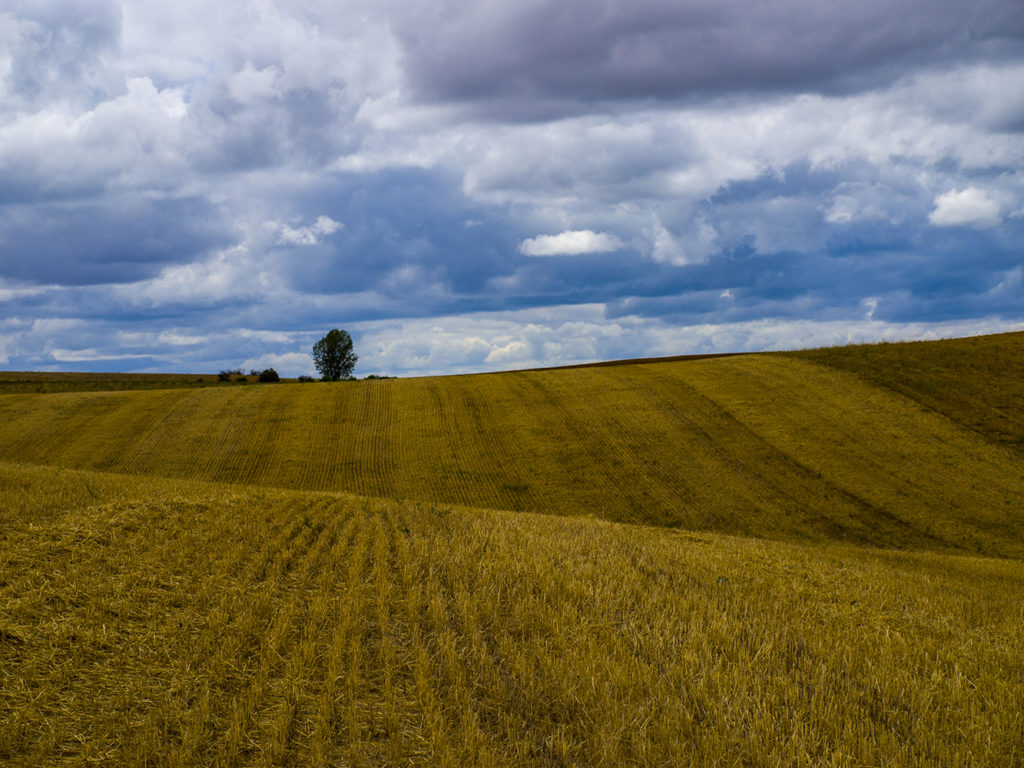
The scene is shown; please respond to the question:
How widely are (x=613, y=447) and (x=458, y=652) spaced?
23.6m

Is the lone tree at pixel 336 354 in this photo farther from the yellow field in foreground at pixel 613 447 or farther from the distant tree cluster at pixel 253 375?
the yellow field in foreground at pixel 613 447

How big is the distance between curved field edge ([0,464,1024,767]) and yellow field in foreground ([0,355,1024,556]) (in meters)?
11.3

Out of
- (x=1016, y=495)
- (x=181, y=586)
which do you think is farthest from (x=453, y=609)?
(x=1016, y=495)

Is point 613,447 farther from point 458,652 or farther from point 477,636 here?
point 458,652

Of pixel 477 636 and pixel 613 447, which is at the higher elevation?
pixel 477 636

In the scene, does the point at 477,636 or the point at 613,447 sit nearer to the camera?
the point at 477,636

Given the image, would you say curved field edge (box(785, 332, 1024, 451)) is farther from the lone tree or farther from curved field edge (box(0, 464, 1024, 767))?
the lone tree

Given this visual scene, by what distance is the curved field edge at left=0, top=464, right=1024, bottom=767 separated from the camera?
6.40 meters

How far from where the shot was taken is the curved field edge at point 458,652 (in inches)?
252

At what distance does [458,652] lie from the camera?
807 centimetres

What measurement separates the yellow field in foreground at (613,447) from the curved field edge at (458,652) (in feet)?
37.2

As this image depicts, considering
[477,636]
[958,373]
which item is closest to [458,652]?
[477,636]

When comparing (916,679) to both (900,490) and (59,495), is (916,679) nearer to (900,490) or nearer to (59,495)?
(59,495)

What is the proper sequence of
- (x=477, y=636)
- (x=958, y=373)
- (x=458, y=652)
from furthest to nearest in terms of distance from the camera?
(x=958, y=373)
(x=477, y=636)
(x=458, y=652)
